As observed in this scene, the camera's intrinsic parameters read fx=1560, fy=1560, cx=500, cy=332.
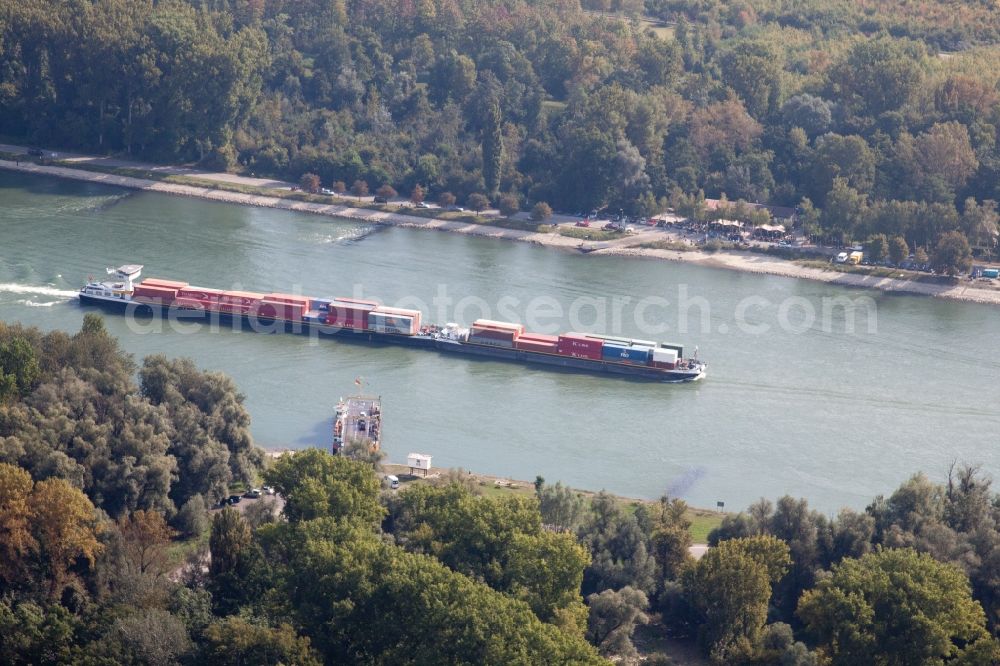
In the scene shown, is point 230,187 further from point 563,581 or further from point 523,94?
point 563,581

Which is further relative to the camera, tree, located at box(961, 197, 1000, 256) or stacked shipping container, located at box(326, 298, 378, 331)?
tree, located at box(961, 197, 1000, 256)

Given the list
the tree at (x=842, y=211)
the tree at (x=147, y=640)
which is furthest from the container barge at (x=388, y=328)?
the tree at (x=147, y=640)

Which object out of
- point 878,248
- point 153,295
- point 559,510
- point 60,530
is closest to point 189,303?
point 153,295

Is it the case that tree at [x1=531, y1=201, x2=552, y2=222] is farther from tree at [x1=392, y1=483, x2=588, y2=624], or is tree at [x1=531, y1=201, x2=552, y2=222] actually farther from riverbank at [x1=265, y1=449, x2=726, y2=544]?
tree at [x1=392, y1=483, x2=588, y2=624]

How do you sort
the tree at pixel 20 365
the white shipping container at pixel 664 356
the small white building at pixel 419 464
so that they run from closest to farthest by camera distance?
1. the tree at pixel 20 365
2. the small white building at pixel 419 464
3. the white shipping container at pixel 664 356

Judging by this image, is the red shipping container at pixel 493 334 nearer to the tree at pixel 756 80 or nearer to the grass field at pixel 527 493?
the grass field at pixel 527 493

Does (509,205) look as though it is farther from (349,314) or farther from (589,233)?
(349,314)

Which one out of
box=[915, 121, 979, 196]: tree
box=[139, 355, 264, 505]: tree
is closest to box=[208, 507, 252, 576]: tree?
box=[139, 355, 264, 505]: tree

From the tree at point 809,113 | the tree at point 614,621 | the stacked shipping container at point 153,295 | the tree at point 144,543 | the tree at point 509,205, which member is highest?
the tree at point 809,113
